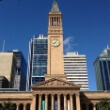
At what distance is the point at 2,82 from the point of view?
14388 centimetres

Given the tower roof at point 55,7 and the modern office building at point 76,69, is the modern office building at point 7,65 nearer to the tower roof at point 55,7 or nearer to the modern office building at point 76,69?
the modern office building at point 76,69

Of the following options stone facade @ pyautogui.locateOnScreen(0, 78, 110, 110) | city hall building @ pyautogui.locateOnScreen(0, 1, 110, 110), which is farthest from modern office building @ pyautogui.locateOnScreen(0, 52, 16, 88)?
stone facade @ pyautogui.locateOnScreen(0, 78, 110, 110)

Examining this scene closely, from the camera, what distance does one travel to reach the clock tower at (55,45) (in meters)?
87.6

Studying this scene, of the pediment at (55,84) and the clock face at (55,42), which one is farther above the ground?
the clock face at (55,42)

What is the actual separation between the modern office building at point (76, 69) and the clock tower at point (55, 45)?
8942 cm

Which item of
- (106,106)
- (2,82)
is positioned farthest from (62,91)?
(2,82)

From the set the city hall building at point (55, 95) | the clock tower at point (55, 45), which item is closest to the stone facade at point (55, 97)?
the city hall building at point (55, 95)

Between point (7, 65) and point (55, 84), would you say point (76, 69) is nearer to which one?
point (7, 65)

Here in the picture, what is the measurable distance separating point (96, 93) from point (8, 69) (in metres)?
102

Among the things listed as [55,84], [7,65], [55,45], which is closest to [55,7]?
[55,45]

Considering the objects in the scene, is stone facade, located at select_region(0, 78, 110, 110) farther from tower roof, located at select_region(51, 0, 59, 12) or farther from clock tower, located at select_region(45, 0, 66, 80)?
tower roof, located at select_region(51, 0, 59, 12)

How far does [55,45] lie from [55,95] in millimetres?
21524

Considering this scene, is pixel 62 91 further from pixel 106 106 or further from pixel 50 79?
pixel 106 106

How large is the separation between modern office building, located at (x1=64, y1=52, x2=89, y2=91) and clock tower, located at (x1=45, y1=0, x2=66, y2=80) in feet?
293
